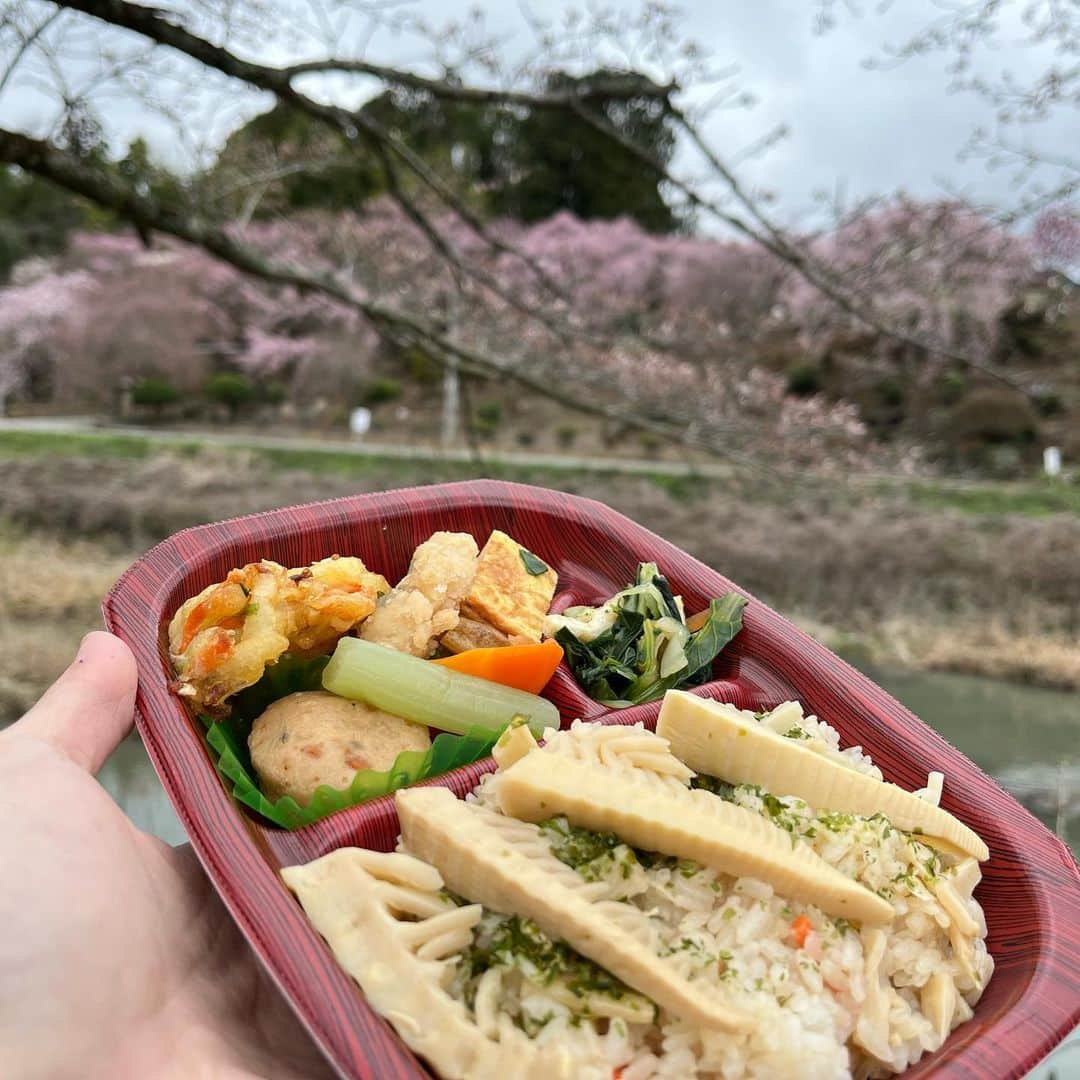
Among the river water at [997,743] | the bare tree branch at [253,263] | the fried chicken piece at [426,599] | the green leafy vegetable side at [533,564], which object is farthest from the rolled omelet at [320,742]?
the bare tree branch at [253,263]

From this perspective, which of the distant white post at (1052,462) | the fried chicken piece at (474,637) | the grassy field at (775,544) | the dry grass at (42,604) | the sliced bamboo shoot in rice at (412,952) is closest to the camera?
the sliced bamboo shoot in rice at (412,952)

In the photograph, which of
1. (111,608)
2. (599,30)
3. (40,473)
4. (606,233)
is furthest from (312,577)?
(606,233)

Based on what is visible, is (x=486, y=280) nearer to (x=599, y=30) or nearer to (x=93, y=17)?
(x=599, y=30)

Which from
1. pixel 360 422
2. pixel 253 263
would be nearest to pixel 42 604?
pixel 253 263

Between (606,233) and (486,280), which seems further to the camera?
(606,233)

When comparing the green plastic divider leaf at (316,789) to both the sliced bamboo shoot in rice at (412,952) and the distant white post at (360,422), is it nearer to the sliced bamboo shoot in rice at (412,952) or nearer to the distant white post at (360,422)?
the sliced bamboo shoot in rice at (412,952)

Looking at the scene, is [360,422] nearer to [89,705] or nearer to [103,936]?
[89,705]
